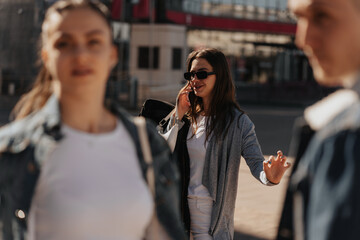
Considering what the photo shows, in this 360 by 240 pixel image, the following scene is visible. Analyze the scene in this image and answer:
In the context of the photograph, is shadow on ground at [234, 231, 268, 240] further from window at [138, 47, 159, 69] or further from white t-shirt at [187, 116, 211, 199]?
window at [138, 47, 159, 69]

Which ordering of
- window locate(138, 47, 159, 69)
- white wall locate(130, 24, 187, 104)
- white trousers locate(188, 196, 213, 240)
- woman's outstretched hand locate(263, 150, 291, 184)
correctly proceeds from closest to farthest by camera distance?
woman's outstretched hand locate(263, 150, 291, 184), white trousers locate(188, 196, 213, 240), white wall locate(130, 24, 187, 104), window locate(138, 47, 159, 69)

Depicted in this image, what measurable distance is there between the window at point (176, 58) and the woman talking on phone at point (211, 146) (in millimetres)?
33363

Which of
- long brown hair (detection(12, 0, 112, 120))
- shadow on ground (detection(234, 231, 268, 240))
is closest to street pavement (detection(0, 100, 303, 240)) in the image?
shadow on ground (detection(234, 231, 268, 240))

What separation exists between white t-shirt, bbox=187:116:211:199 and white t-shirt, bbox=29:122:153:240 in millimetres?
1929

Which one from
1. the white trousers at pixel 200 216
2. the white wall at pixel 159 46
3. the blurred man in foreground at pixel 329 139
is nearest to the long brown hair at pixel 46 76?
the blurred man in foreground at pixel 329 139

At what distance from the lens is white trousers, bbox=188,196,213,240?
422cm

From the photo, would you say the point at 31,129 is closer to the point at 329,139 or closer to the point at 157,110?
the point at 329,139

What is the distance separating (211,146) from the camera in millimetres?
4344

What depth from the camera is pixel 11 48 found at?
31.6 meters

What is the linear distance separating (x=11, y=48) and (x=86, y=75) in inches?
1207

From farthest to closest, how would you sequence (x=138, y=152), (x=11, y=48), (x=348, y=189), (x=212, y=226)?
(x=11, y=48) → (x=212, y=226) → (x=138, y=152) → (x=348, y=189)

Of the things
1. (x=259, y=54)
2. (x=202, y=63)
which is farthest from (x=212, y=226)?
(x=259, y=54)

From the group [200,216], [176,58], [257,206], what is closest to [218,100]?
[200,216]

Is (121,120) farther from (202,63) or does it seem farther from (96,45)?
(202,63)
